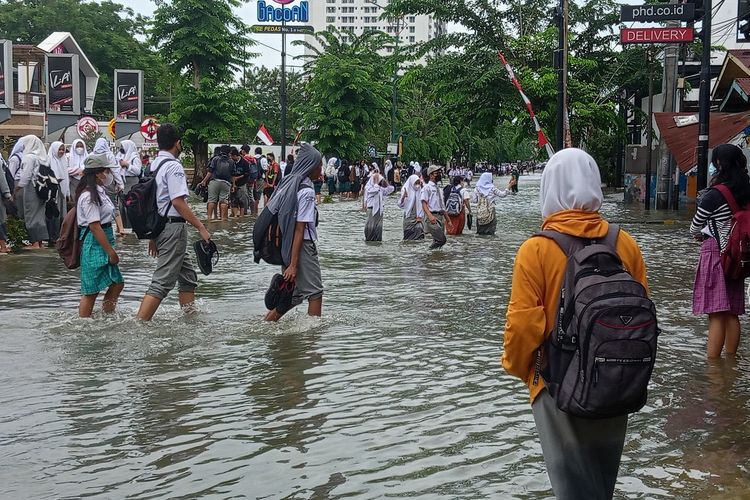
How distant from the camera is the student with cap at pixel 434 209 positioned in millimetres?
16531

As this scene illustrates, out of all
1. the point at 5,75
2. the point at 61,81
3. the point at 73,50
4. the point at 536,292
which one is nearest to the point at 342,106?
the point at 73,50

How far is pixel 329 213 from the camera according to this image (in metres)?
28.9

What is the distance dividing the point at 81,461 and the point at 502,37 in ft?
98.1

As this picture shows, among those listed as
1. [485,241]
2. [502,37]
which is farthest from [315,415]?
[502,37]

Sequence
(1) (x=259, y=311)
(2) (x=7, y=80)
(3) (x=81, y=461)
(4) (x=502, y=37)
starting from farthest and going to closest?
1. (4) (x=502, y=37)
2. (2) (x=7, y=80)
3. (1) (x=259, y=311)
4. (3) (x=81, y=461)

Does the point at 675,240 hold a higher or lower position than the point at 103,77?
lower

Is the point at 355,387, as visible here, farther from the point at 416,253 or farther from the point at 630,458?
the point at 416,253

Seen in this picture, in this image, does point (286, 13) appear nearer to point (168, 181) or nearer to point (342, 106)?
point (342, 106)

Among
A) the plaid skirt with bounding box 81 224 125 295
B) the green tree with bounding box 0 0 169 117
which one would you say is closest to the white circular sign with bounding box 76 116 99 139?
the plaid skirt with bounding box 81 224 125 295

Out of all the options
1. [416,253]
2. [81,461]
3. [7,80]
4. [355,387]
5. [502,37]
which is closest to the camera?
[81,461]

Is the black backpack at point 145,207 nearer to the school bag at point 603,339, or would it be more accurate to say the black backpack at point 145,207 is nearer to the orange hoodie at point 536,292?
the orange hoodie at point 536,292

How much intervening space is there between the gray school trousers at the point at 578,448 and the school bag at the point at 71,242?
20.4 ft

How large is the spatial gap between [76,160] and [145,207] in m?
9.34

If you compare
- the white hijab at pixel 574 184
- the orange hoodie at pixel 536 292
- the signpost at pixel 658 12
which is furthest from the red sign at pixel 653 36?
the orange hoodie at pixel 536 292
